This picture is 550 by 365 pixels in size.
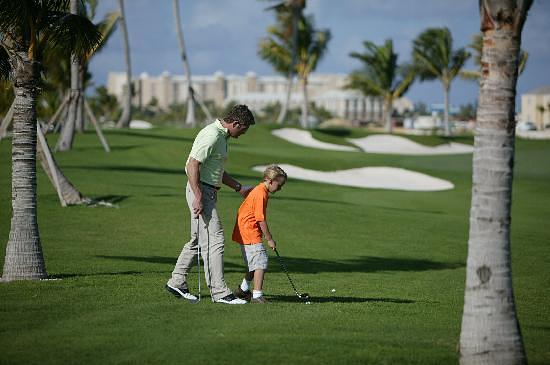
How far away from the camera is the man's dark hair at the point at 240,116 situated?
32.0 ft

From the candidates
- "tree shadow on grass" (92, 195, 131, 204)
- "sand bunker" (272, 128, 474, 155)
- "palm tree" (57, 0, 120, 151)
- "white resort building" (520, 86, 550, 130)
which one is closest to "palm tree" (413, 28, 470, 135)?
"sand bunker" (272, 128, 474, 155)

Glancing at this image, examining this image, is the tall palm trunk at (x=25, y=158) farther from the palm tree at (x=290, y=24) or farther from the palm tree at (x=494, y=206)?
the palm tree at (x=290, y=24)

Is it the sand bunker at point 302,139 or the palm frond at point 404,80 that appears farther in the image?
the palm frond at point 404,80

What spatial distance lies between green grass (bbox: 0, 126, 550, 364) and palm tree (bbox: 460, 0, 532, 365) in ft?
1.61

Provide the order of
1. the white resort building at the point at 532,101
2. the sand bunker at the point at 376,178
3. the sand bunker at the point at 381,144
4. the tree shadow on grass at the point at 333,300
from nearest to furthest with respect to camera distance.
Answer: the tree shadow on grass at the point at 333,300 → the sand bunker at the point at 376,178 → the sand bunker at the point at 381,144 → the white resort building at the point at 532,101

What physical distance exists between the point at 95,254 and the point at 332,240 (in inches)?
221

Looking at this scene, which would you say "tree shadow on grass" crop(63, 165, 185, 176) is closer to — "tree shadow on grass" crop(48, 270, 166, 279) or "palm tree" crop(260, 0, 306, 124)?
"tree shadow on grass" crop(48, 270, 166, 279)

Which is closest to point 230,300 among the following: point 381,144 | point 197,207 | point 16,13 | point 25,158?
point 197,207

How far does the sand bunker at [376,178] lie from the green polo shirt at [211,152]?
24895 mm

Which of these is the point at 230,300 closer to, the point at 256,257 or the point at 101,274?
the point at 256,257

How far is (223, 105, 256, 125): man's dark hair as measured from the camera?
32.0ft

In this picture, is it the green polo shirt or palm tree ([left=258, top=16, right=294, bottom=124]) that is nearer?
the green polo shirt

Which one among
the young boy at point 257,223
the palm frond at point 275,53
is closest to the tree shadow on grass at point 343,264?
the young boy at point 257,223

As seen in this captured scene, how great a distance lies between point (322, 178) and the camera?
36.5 m
